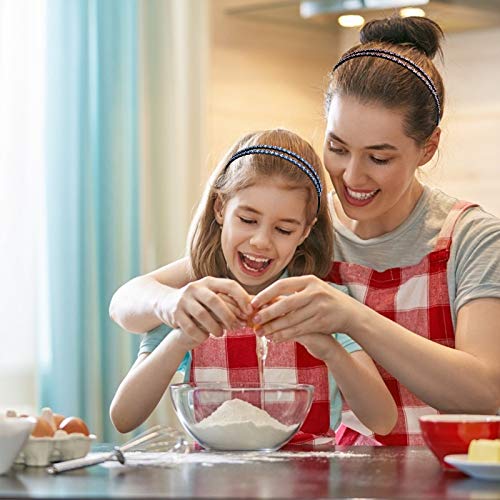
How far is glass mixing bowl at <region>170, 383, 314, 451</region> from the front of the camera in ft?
5.59

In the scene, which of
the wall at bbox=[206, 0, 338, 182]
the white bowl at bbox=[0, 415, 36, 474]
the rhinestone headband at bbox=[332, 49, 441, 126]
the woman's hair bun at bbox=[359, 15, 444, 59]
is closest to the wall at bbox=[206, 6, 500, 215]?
the wall at bbox=[206, 0, 338, 182]

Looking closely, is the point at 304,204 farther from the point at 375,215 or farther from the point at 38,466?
the point at 38,466

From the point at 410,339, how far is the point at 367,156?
0.42 m

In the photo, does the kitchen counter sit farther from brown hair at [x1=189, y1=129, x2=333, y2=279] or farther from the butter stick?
brown hair at [x1=189, y1=129, x2=333, y2=279]

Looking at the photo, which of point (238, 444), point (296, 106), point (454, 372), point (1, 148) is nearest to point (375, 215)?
point (454, 372)

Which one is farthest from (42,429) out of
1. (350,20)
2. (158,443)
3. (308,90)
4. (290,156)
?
(308,90)

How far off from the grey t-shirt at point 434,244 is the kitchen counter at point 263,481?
1.96 feet

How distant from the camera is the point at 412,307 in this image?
2.27 m

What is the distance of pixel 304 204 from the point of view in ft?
7.07

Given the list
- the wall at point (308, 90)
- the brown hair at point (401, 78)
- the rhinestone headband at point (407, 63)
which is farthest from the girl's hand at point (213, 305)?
the wall at point (308, 90)

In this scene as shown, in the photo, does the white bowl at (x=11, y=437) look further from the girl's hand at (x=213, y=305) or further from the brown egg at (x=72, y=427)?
the girl's hand at (x=213, y=305)

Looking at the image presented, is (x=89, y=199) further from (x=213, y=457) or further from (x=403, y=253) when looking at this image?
(x=213, y=457)

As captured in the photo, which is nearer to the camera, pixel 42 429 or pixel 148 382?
pixel 42 429

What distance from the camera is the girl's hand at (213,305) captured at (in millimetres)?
1761
